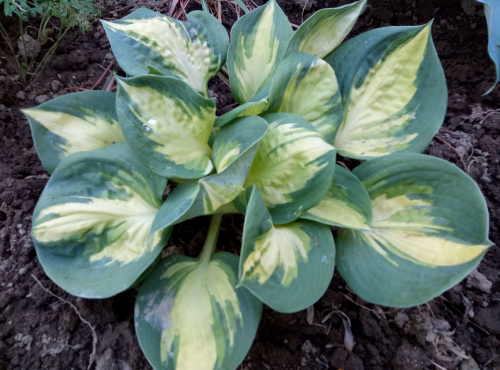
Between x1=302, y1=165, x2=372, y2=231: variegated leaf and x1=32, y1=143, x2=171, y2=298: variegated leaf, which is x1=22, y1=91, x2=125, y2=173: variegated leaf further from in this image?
x1=302, y1=165, x2=372, y2=231: variegated leaf

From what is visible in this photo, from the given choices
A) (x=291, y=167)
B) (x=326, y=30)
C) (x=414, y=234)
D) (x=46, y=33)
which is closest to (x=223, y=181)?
(x=291, y=167)

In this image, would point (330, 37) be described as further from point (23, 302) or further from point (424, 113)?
point (23, 302)

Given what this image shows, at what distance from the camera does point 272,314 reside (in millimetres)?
926

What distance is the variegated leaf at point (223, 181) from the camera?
0.62m

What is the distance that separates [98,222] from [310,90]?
65 cm

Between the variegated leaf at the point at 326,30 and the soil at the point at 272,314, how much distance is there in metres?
0.45

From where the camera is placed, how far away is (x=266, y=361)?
2.92 ft

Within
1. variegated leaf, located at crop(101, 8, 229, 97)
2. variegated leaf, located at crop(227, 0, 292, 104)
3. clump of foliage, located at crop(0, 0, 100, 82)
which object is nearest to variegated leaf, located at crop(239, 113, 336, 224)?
variegated leaf, located at crop(227, 0, 292, 104)

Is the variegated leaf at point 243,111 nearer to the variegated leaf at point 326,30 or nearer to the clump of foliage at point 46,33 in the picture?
the variegated leaf at point 326,30

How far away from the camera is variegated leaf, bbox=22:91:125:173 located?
0.81m

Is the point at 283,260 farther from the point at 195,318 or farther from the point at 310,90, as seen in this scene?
the point at 310,90

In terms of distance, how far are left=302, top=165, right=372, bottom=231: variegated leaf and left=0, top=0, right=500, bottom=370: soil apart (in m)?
0.33

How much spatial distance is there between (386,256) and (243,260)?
1.28 feet

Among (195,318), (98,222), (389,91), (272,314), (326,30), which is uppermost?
(326,30)
